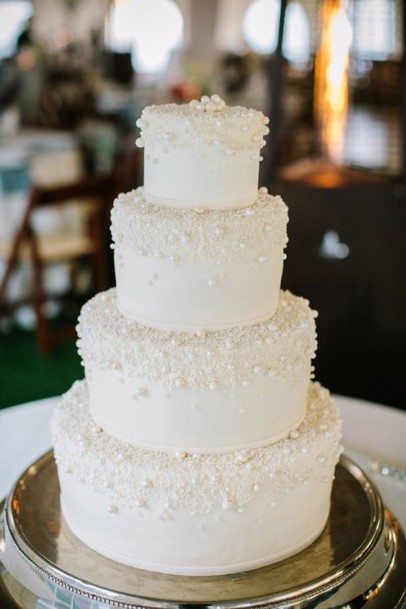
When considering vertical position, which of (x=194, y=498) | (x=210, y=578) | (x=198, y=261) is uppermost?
(x=198, y=261)

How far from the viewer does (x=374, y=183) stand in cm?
378

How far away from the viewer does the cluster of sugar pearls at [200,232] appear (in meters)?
1.44

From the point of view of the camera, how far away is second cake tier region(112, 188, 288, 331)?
1443 millimetres


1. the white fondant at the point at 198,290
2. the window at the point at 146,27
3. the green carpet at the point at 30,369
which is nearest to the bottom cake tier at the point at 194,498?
the white fondant at the point at 198,290

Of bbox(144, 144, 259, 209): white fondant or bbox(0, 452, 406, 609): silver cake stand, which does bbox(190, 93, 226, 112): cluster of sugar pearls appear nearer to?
bbox(144, 144, 259, 209): white fondant

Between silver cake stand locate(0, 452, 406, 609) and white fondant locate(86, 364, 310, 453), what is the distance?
0.85ft

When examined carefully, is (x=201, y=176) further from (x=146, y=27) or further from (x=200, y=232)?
(x=146, y=27)

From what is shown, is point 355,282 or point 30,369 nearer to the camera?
point 355,282

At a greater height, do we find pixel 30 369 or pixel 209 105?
pixel 209 105

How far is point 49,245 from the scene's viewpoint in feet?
15.4

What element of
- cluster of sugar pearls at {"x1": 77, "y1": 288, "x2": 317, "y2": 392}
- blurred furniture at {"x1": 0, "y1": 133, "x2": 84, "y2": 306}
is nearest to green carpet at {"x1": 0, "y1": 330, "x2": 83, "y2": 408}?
blurred furniture at {"x1": 0, "y1": 133, "x2": 84, "y2": 306}

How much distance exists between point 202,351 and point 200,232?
219 mm

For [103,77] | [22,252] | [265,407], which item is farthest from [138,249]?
[103,77]

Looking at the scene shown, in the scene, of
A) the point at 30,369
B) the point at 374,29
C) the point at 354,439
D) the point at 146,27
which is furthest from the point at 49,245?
the point at 146,27
